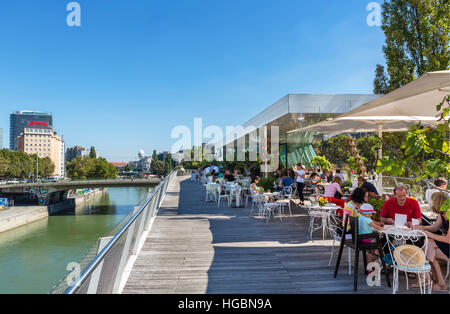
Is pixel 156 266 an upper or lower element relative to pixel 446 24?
lower

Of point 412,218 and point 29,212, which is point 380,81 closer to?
point 412,218

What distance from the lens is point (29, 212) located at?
47.1m

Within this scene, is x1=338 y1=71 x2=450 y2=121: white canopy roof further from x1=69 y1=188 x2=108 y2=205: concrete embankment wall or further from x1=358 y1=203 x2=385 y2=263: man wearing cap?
x1=69 y1=188 x2=108 y2=205: concrete embankment wall

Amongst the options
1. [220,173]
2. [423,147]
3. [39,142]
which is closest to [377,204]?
[423,147]

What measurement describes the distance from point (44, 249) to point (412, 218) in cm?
3702

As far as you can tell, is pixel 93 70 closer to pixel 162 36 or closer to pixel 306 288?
pixel 162 36

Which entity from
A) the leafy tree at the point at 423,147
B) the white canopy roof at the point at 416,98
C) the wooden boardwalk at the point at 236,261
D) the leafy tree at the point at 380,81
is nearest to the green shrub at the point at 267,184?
the wooden boardwalk at the point at 236,261

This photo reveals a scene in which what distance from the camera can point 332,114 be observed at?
12250 millimetres

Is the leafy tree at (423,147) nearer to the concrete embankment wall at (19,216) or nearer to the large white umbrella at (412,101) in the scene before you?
the large white umbrella at (412,101)

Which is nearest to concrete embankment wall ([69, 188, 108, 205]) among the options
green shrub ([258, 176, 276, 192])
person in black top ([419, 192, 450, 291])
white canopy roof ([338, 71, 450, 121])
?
green shrub ([258, 176, 276, 192])

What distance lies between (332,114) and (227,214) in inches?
255

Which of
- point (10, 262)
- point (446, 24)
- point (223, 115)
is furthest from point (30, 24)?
point (10, 262)

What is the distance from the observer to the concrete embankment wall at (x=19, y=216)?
39.8m

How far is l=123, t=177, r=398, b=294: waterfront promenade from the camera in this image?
384 cm
